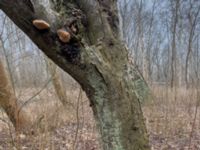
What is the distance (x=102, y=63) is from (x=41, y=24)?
397 mm

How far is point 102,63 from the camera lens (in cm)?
165

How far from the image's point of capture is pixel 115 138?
68.2 inches

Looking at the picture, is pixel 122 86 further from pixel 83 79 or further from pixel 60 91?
pixel 60 91

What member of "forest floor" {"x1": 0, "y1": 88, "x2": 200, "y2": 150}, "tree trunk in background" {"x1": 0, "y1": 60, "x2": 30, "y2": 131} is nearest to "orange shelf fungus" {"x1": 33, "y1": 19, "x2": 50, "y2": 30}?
"forest floor" {"x1": 0, "y1": 88, "x2": 200, "y2": 150}

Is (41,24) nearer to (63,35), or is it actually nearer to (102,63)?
(63,35)

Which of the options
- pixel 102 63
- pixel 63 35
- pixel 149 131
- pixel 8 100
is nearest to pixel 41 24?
pixel 63 35

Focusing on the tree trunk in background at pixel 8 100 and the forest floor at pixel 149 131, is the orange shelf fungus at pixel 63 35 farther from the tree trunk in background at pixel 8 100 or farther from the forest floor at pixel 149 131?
the tree trunk in background at pixel 8 100

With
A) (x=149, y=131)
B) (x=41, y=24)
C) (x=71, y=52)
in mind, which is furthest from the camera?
(x=149, y=131)

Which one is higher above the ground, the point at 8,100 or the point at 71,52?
the point at 71,52

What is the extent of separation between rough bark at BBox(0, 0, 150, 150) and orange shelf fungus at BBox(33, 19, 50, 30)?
0.04 metres

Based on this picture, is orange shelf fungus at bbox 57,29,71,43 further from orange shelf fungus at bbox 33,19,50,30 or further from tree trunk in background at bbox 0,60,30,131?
tree trunk in background at bbox 0,60,30,131

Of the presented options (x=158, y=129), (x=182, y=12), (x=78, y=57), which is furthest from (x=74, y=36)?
(x=182, y=12)

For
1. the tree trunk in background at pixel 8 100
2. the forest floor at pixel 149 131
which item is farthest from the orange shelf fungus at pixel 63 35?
the tree trunk in background at pixel 8 100

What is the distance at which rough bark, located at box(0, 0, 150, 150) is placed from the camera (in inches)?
63.5
